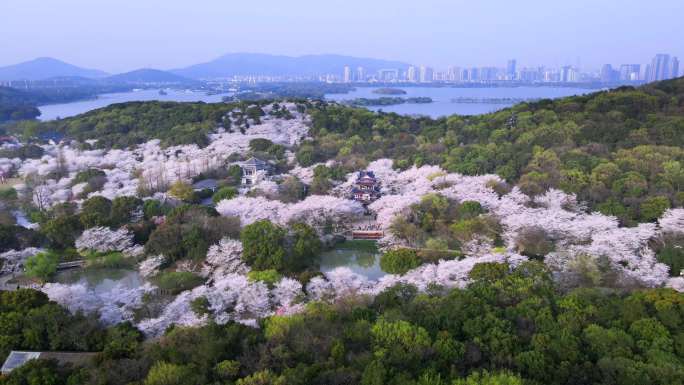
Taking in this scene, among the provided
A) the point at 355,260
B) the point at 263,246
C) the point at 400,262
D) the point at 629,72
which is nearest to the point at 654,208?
the point at 400,262

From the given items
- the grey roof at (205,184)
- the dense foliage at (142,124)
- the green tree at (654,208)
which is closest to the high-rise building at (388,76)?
the dense foliage at (142,124)

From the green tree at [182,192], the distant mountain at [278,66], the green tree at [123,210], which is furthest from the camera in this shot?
the distant mountain at [278,66]

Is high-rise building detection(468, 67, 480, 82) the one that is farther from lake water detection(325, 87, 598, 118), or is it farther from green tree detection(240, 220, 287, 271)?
green tree detection(240, 220, 287, 271)

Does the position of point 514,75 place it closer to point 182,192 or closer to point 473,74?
point 473,74

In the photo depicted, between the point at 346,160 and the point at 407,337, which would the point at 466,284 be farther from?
the point at 346,160

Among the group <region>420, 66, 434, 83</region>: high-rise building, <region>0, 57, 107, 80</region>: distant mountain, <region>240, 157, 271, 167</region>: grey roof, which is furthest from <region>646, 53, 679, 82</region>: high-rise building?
<region>0, 57, 107, 80</region>: distant mountain

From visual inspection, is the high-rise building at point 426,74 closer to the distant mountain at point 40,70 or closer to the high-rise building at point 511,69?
the high-rise building at point 511,69
